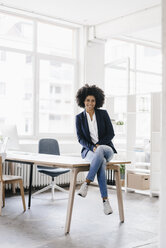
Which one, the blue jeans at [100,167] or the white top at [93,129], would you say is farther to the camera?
the white top at [93,129]

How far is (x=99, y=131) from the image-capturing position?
4473 mm

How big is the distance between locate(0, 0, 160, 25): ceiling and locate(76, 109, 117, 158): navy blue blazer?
100.0 inches

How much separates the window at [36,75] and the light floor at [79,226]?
199 centimetres

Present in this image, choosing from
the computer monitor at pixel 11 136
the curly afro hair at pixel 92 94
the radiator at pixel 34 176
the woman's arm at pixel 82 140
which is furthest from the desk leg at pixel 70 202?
the radiator at pixel 34 176

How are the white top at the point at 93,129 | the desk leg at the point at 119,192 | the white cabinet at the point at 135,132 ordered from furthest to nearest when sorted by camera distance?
the white cabinet at the point at 135,132 < the white top at the point at 93,129 < the desk leg at the point at 119,192

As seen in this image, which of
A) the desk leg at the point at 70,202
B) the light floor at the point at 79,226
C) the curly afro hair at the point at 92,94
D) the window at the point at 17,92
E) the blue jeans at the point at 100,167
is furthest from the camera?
the window at the point at 17,92

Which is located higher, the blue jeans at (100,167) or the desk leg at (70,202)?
the blue jeans at (100,167)

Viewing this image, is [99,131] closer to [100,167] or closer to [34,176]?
[100,167]

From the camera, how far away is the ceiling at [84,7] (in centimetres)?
607

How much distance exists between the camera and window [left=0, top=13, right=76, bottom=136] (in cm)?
680

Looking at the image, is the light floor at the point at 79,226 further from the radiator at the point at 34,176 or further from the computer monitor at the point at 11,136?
the computer monitor at the point at 11,136

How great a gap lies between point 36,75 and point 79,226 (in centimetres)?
391

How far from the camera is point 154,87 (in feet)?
29.6

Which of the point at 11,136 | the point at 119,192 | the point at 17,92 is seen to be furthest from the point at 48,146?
the point at 119,192
